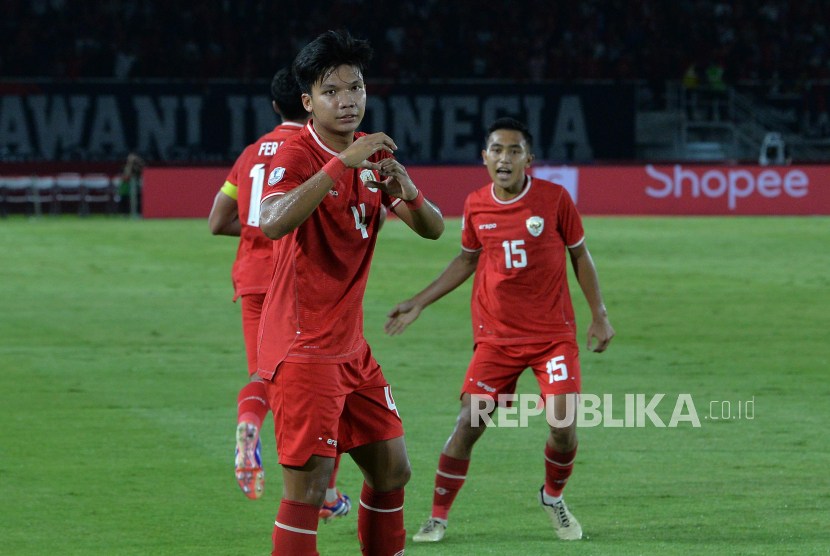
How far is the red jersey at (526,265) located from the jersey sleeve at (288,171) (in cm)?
209

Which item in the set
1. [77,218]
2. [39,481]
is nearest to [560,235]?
[39,481]

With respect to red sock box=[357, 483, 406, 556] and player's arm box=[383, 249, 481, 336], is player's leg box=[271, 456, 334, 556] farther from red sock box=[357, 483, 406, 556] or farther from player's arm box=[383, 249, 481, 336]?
player's arm box=[383, 249, 481, 336]

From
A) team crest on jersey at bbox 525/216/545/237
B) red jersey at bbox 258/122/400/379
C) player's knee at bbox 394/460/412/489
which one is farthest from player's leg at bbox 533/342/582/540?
red jersey at bbox 258/122/400/379

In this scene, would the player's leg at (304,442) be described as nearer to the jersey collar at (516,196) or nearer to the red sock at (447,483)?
the red sock at (447,483)

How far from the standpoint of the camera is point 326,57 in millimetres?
3645

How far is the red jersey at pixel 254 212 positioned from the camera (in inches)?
222

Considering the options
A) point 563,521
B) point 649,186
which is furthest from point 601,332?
point 649,186

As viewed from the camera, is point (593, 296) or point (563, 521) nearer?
point (563, 521)

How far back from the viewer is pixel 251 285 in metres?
5.68

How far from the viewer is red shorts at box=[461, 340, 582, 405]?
5371 mm

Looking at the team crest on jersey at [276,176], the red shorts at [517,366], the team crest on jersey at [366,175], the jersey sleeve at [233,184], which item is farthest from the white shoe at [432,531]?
the team crest on jersey at [276,176]

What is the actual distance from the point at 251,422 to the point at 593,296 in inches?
70.1

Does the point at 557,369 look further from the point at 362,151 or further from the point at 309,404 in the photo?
the point at 362,151

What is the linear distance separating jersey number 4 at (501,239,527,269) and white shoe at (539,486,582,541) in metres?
1.15
